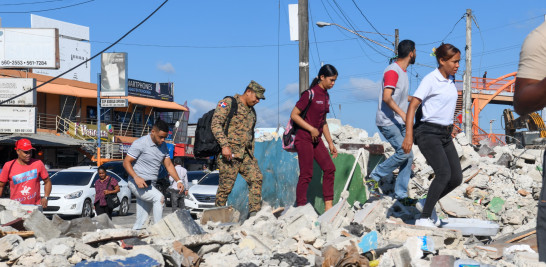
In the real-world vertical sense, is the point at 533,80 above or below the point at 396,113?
above

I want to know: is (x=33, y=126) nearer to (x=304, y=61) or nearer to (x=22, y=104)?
(x=22, y=104)

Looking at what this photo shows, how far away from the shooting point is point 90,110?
4709cm

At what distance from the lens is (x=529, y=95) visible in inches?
104

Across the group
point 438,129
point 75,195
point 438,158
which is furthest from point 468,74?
point 438,158

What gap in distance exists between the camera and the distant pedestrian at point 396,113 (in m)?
7.69

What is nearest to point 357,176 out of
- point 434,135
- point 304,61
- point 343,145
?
point 343,145

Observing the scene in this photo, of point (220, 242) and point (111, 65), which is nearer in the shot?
point (220, 242)

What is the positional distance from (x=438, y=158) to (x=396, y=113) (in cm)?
119

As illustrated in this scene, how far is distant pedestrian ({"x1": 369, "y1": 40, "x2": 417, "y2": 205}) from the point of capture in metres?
7.69

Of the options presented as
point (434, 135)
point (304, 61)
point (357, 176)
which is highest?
point (304, 61)

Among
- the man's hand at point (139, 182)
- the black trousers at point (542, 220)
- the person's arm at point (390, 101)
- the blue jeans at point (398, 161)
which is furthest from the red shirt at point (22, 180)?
the black trousers at point (542, 220)

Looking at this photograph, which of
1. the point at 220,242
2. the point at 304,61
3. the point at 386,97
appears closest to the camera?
the point at 220,242

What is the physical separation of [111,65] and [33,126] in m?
14.0

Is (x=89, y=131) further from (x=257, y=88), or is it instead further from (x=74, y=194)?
(x=257, y=88)
